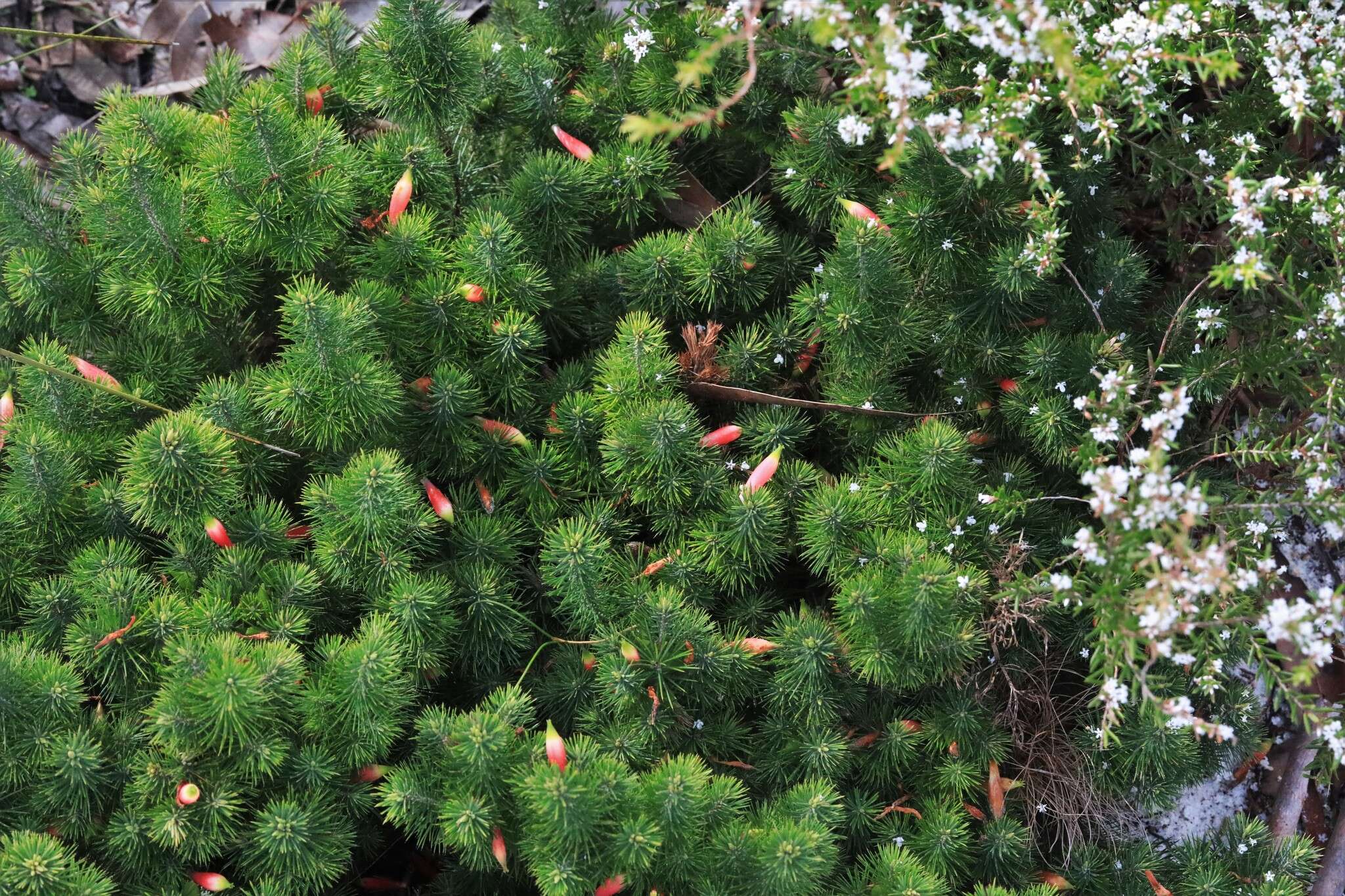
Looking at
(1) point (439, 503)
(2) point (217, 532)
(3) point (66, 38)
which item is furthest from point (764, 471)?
(3) point (66, 38)

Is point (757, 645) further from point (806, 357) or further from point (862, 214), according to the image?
point (862, 214)

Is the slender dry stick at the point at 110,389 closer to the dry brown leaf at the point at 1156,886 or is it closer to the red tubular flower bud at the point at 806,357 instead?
the red tubular flower bud at the point at 806,357

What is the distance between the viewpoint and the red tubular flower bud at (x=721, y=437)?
2.08 metres

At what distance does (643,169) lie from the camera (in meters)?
2.21

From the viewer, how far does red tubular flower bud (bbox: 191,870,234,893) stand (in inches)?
69.4

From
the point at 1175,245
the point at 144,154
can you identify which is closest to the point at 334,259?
the point at 144,154

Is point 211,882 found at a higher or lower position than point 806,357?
lower

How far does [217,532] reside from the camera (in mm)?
1932

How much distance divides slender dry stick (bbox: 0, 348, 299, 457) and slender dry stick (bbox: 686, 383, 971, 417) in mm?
848

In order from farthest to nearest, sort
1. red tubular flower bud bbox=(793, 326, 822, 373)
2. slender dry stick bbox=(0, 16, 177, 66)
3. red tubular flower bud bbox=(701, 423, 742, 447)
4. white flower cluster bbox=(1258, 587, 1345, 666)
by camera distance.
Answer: slender dry stick bbox=(0, 16, 177, 66) < red tubular flower bud bbox=(793, 326, 822, 373) < red tubular flower bud bbox=(701, 423, 742, 447) < white flower cluster bbox=(1258, 587, 1345, 666)

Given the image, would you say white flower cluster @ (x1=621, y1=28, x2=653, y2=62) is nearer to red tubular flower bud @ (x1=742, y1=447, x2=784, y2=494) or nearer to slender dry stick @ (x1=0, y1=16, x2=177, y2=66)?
red tubular flower bud @ (x1=742, y1=447, x2=784, y2=494)

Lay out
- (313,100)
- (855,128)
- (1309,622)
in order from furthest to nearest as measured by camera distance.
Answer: (313,100), (855,128), (1309,622)

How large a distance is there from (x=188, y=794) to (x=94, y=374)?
91 cm

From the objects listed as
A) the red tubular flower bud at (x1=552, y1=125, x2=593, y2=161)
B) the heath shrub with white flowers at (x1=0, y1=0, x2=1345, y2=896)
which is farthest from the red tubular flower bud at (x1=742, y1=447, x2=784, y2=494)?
the red tubular flower bud at (x1=552, y1=125, x2=593, y2=161)
